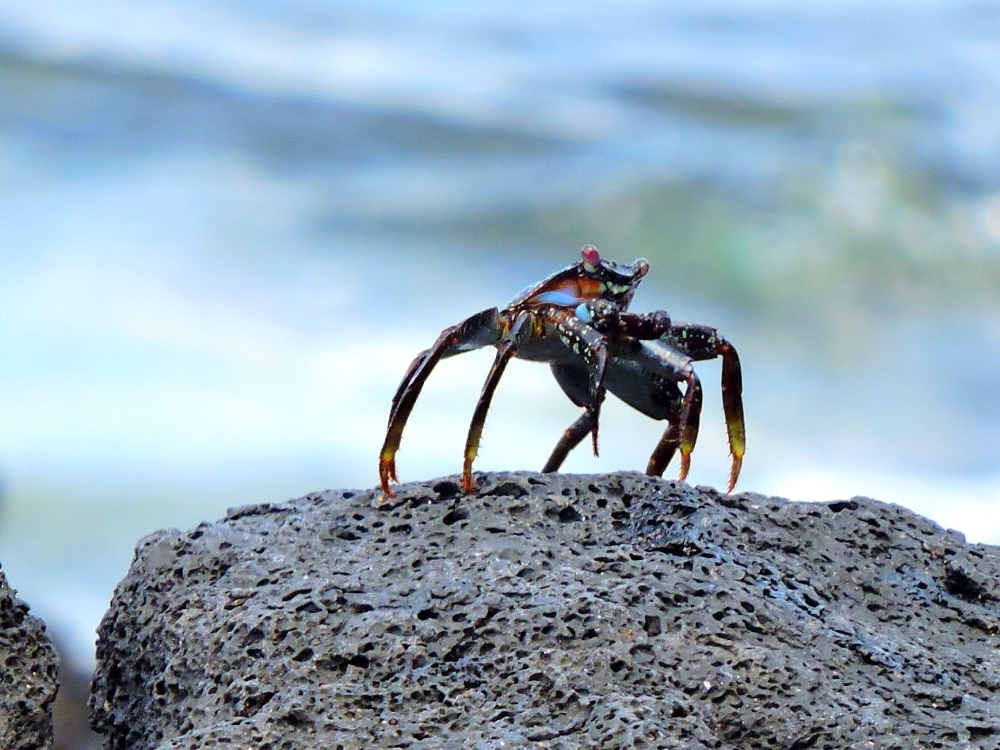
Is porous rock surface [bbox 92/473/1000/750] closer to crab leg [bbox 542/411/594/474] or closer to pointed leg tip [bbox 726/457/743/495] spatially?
pointed leg tip [bbox 726/457/743/495]

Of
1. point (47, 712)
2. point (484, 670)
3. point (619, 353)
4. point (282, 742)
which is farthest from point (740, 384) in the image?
point (47, 712)

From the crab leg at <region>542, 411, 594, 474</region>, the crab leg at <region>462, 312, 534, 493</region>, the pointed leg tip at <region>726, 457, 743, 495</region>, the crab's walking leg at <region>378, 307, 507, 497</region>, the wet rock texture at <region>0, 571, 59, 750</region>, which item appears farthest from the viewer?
the crab leg at <region>542, 411, 594, 474</region>

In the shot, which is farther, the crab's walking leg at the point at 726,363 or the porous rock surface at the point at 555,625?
the crab's walking leg at the point at 726,363

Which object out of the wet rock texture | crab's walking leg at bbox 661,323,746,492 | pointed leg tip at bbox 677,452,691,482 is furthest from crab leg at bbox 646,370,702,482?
the wet rock texture

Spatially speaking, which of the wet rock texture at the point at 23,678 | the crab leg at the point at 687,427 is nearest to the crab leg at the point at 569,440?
the crab leg at the point at 687,427

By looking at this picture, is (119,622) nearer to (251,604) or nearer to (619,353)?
(251,604)

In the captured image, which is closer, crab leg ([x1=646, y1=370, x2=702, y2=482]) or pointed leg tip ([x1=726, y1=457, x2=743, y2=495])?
crab leg ([x1=646, y1=370, x2=702, y2=482])

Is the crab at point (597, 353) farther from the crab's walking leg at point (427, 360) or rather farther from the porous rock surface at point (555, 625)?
the porous rock surface at point (555, 625)

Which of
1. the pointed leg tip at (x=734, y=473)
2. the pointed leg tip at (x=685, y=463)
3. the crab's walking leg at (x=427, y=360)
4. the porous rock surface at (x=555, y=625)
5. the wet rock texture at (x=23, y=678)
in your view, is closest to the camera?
the porous rock surface at (x=555, y=625)
